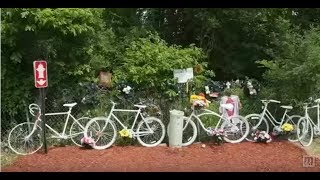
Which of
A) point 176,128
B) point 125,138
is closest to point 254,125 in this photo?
point 176,128

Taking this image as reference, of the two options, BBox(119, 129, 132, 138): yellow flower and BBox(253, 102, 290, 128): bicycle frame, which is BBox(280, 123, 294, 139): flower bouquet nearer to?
BBox(253, 102, 290, 128): bicycle frame

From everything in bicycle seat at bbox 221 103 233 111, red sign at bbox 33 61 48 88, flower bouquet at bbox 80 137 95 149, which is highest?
red sign at bbox 33 61 48 88

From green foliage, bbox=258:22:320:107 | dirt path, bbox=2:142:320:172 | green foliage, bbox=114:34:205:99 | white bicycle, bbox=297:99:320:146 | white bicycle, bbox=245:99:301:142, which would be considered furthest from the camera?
green foliage, bbox=114:34:205:99

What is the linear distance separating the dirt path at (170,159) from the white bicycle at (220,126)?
18 centimetres

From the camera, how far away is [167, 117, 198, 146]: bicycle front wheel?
7.36m

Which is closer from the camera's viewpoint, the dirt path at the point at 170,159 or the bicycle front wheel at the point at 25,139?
the dirt path at the point at 170,159

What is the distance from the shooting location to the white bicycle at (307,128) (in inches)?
299

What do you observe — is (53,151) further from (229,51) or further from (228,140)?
(229,51)

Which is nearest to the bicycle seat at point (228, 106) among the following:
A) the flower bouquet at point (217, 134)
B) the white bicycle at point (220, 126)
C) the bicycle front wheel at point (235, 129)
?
the white bicycle at point (220, 126)

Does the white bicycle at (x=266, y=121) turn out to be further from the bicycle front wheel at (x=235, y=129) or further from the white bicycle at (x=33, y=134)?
the white bicycle at (x=33, y=134)

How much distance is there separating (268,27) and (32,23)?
502 cm

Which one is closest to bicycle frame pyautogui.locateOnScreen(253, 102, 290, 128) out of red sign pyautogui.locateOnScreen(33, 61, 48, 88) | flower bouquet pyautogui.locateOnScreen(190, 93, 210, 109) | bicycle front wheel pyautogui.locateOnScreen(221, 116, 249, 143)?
bicycle front wheel pyautogui.locateOnScreen(221, 116, 249, 143)
